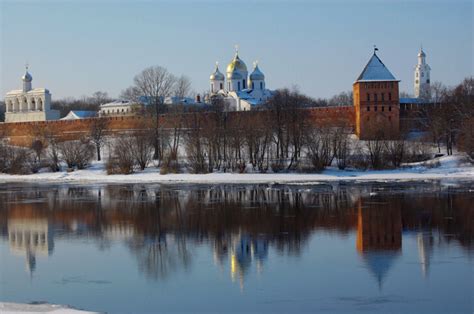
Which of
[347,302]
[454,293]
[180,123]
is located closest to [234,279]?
[347,302]

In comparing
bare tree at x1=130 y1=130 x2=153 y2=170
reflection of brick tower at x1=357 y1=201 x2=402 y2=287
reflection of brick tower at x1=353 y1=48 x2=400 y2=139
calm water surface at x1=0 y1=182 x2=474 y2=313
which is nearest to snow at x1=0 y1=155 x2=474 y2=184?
bare tree at x1=130 y1=130 x2=153 y2=170

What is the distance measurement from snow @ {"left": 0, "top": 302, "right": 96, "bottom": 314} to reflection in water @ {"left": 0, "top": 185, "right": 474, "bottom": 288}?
2.20m

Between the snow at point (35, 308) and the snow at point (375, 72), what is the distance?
36806 mm

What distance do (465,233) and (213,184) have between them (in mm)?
15189

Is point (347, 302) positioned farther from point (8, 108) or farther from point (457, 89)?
point (8, 108)

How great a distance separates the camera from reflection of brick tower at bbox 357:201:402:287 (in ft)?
38.1

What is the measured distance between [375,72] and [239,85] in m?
20.7

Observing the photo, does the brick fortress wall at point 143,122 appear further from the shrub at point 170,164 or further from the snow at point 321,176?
the snow at point 321,176

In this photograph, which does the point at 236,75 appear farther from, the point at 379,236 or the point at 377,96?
the point at 379,236

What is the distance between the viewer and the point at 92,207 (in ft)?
68.0

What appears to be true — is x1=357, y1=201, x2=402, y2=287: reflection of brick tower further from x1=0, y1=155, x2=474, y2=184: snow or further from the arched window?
Answer: the arched window

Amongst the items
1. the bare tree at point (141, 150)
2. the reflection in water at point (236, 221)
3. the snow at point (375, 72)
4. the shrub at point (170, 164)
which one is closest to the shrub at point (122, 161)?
the bare tree at point (141, 150)

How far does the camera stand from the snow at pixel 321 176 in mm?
29031

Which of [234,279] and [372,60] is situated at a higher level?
[372,60]
